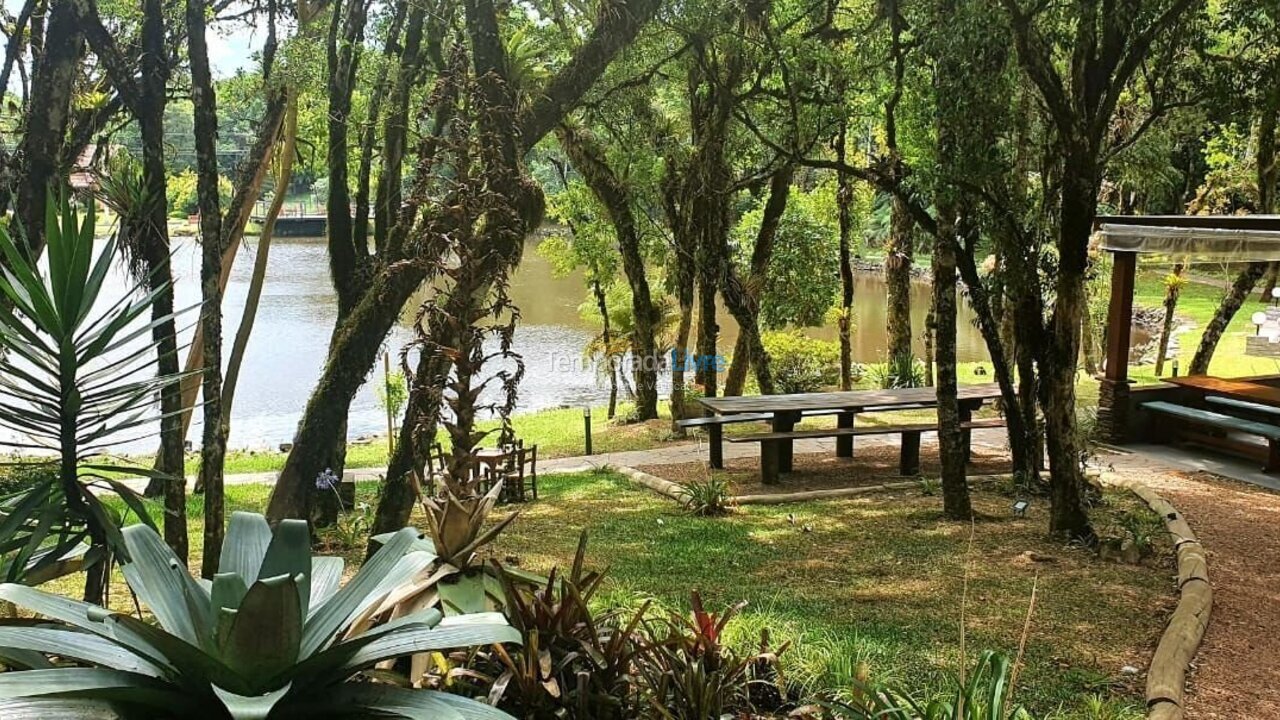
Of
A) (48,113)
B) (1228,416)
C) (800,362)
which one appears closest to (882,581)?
(48,113)

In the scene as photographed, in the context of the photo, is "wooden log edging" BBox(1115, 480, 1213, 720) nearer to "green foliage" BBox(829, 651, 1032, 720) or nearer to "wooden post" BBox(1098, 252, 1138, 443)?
"green foliage" BBox(829, 651, 1032, 720)

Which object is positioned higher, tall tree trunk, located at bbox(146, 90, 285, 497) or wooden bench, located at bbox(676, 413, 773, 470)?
tall tree trunk, located at bbox(146, 90, 285, 497)

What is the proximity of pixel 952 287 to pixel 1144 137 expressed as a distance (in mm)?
7463

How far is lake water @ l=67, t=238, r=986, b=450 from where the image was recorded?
18.4 meters

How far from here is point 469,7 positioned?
20.0 ft

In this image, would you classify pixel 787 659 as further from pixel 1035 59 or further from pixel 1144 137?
pixel 1144 137

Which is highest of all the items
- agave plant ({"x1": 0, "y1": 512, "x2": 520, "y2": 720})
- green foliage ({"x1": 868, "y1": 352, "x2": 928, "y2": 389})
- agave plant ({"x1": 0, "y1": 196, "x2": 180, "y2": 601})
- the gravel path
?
agave plant ({"x1": 0, "y1": 196, "x2": 180, "y2": 601})

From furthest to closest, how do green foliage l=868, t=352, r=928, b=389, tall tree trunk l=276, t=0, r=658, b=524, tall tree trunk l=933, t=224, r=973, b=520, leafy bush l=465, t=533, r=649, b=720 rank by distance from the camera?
green foliage l=868, t=352, r=928, b=389 < tall tree trunk l=933, t=224, r=973, b=520 < tall tree trunk l=276, t=0, r=658, b=524 < leafy bush l=465, t=533, r=649, b=720

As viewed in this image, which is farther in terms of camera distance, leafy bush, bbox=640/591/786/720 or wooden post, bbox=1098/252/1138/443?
wooden post, bbox=1098/252/1138/443

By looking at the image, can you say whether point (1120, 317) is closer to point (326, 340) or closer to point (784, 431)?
point (784, 431)

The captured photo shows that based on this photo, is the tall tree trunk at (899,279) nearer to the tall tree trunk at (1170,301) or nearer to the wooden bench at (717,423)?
the tall tree trunk at (1170,301)

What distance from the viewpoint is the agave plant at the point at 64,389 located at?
240 centimetres

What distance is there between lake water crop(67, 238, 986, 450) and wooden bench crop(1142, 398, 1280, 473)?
30.2 feet

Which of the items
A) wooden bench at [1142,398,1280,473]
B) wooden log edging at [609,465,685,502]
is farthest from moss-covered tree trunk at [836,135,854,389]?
wooden log edging at [609,465,685,502]
